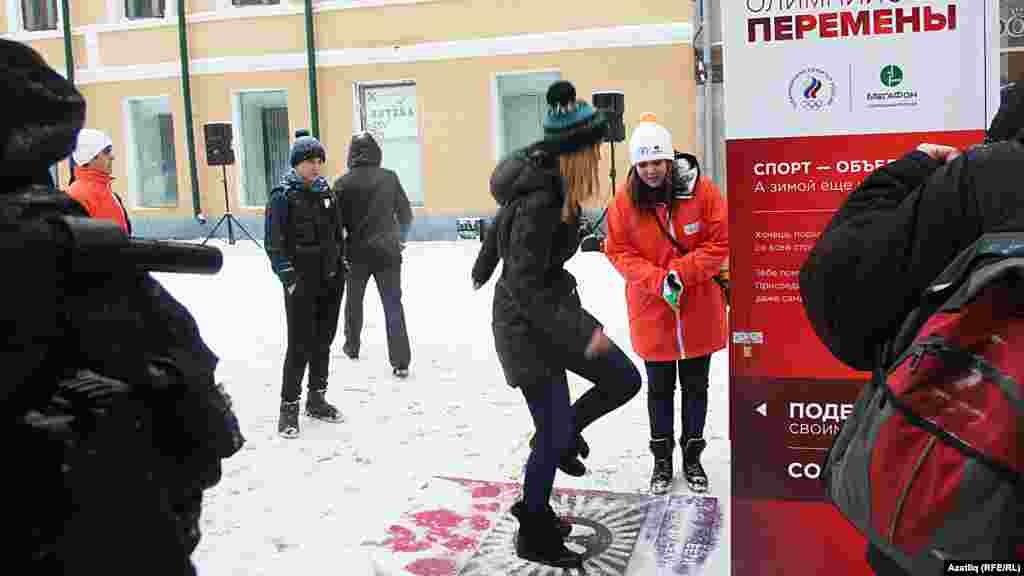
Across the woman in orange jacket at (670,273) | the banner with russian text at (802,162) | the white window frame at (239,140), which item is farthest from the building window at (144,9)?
the banner with russian text at (802,162)

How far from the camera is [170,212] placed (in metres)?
20.3

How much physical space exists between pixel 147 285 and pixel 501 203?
2.24 meters

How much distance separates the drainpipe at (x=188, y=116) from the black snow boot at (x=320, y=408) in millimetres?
14515

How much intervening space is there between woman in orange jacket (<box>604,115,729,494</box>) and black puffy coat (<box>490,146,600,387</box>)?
87cm

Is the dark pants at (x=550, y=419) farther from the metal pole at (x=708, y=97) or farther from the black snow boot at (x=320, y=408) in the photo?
the metal pole at (x=708, y=97)

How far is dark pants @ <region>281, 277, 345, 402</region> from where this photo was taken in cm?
593

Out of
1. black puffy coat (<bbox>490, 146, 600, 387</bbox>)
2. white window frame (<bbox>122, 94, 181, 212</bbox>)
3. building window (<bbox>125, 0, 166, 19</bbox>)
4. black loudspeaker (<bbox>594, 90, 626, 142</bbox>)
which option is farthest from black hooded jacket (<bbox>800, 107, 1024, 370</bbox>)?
building window (<bbox>125, 0, 166, 19</bbox>)

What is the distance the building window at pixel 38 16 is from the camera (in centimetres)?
2092

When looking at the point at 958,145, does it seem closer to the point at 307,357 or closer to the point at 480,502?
the point at 480,502

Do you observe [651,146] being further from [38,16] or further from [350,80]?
[38,16]

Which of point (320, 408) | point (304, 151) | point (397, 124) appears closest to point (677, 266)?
point (304, 151)

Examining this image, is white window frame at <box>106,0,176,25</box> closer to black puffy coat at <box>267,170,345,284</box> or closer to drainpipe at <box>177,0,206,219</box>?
drainpipe at <box>177,0,206,219</box>

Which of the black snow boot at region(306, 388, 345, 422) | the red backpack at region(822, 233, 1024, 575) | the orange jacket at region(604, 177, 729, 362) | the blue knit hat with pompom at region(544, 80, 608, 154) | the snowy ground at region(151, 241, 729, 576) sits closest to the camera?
the red backpack at region(822, 233, 1024, 575)

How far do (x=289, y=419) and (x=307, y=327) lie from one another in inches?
21.3
